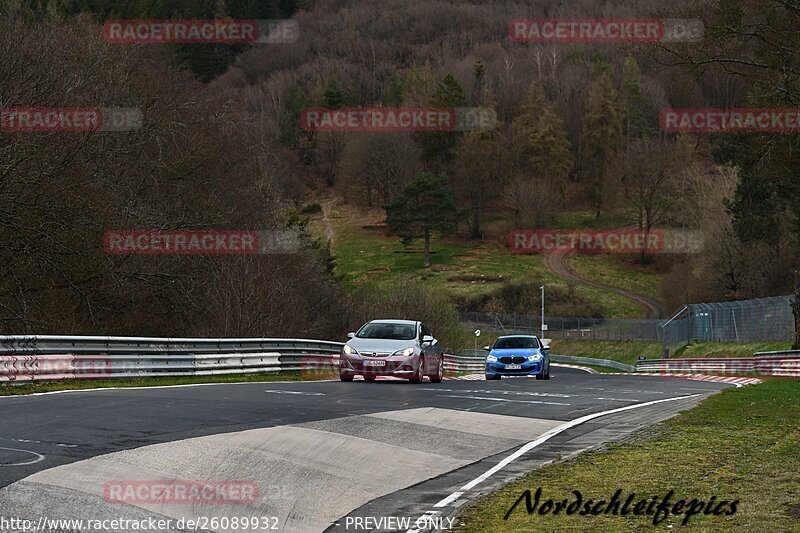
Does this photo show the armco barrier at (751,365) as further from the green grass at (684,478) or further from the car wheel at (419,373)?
Answer: the green grass at (684,478)

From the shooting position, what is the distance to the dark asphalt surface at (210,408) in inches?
427

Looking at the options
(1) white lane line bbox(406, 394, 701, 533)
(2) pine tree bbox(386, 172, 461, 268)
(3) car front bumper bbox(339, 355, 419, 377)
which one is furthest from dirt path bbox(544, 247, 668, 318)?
(1) white lane line bbox(406, 394, 701, 533)

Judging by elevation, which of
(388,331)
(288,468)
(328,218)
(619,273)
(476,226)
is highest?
(328,218)

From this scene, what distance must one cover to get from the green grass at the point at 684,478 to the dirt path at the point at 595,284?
303 feet

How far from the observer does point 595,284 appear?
385 feet

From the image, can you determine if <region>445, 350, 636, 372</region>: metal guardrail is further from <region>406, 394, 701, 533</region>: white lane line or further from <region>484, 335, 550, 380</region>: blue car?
<region>406, 394, 701, 533</region>: white lane line

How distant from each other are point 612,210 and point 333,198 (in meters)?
38.3

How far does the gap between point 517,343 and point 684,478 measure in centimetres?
2410

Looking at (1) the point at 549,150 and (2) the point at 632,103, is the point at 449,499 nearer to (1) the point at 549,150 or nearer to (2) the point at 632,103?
(1) the point at 549,150

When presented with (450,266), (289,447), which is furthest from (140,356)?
(450,266)

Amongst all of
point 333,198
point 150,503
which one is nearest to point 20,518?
point 150,503

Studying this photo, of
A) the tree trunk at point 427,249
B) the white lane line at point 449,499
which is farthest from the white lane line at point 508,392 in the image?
the tree trunk at point 427,249

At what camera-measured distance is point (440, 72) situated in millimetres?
185375

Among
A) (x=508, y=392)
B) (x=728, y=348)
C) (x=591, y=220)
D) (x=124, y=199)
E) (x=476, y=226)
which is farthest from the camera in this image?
(x=591, y=220)
